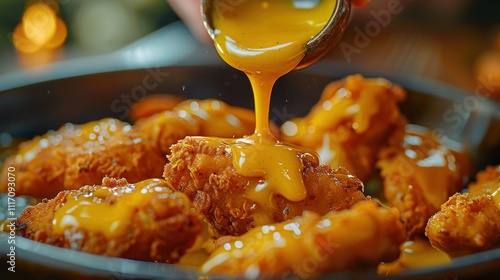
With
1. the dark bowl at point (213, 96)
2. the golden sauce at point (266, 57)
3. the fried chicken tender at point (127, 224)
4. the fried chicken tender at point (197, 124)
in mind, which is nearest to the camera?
the fried chicken tender at point (127, 224)

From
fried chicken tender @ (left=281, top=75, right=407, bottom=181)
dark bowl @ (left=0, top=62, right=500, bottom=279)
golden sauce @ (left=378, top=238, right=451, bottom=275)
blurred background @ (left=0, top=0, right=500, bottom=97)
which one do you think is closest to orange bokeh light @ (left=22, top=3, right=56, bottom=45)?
blurred background @ (left=0, top=0, right=500, bottom=97)

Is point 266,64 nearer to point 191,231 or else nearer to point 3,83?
point 191,231

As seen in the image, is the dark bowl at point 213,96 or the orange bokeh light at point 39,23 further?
the orange bokeh light at point 39,23

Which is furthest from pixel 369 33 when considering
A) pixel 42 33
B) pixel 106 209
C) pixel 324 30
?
pixel 106 209

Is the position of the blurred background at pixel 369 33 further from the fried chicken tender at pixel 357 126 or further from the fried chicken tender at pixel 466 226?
the fried chicken tender at pixel 466 226

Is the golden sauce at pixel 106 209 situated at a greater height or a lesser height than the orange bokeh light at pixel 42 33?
greater

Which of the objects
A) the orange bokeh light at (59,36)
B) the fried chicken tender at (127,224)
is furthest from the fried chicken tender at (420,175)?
→ the orange bokeh light at (59,36)
